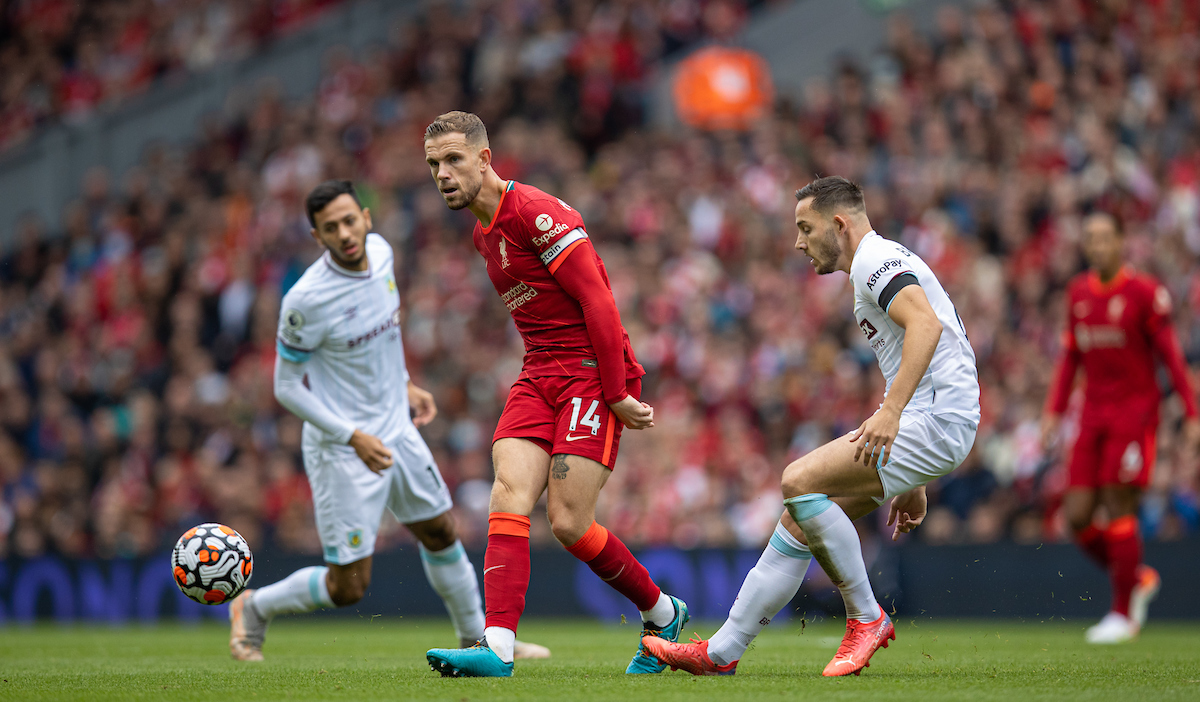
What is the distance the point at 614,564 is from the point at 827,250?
1.75m

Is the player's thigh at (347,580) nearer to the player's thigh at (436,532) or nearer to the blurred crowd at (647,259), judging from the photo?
the player's thigh at (436,532)

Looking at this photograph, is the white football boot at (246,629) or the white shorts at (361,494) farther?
the white football boot at (246,629)

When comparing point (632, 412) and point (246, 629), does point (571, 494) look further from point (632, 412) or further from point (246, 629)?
point (246, 629)

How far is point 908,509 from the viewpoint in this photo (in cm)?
610

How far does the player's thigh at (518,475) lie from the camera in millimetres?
5922

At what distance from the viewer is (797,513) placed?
5.70m

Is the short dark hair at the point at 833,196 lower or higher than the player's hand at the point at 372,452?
higher

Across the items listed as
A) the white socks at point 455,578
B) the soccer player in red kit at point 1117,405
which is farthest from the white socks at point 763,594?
the soccer player in red kit at point 1117,405

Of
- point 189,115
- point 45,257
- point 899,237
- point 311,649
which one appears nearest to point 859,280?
point 311,649

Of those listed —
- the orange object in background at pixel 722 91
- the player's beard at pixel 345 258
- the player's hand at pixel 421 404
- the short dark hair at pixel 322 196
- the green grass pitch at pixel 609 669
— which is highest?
the orange object in background at pixel 722 91

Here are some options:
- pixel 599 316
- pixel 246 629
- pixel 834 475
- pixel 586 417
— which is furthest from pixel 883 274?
pixel 246 629

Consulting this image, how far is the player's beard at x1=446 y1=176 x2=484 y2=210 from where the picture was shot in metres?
6.05

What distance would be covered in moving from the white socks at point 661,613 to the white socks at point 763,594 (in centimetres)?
43

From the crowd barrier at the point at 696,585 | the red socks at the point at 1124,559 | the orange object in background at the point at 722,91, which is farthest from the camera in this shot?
the orange object in background at the point at 722,91
